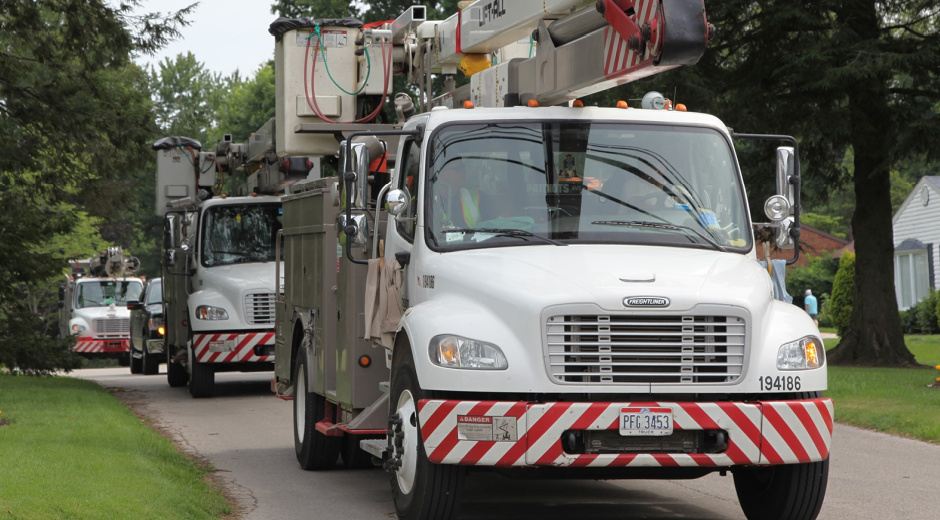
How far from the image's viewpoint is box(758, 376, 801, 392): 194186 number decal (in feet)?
24.5

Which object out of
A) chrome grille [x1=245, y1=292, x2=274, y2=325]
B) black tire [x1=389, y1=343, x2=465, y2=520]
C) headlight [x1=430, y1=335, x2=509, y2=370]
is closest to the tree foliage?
chrome grille [x1=245, y1=292, x2=274, y2=325]

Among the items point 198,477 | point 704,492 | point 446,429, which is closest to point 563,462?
point 446,429

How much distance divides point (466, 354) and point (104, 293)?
3026 centimetres

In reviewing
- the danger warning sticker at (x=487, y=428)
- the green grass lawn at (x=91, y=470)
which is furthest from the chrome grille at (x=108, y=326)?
the danger warning sticker at (x=487, y=428)

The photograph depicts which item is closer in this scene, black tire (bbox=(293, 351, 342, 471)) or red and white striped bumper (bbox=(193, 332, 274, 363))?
black tire (bbox=(293, 351, 342, 471))

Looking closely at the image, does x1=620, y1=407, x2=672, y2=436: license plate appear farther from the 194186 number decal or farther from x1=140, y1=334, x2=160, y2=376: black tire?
x1=140, y1=334, x2=160, y2=376: black tire

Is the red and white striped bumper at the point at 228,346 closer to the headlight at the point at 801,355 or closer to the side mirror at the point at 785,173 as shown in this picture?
the side mirror at the point at 785,173

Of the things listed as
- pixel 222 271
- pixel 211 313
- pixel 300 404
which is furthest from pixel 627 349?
pixel 222 271

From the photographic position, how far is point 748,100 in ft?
74.6

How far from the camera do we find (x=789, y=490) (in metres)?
7.82

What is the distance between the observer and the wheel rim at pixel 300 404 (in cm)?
1151

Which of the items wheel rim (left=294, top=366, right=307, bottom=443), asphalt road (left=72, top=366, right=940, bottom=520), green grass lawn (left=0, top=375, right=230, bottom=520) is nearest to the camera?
green grass lawn (left=0, top=375, right=230, bottom=520)

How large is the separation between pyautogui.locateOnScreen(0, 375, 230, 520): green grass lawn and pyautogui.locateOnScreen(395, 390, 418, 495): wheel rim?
155 cm

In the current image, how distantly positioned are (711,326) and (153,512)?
141 inches
